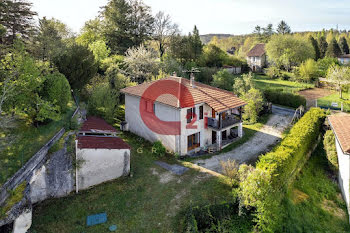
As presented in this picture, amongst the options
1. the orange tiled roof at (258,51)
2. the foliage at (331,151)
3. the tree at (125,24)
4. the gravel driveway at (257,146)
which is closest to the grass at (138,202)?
the gravel driveway at (257,146)

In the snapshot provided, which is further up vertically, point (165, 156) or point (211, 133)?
point (211, 133)

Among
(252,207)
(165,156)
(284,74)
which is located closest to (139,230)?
(252,207)

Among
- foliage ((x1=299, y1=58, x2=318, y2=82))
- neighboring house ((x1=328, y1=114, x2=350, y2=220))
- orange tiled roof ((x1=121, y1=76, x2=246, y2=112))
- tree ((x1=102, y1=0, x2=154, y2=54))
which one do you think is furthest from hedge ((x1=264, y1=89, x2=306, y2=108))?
tree ((x1=102, y1=0, x2=154, y2=54))

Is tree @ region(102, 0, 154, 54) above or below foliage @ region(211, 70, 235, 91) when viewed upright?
above

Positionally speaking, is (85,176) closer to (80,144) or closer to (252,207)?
(80,144)

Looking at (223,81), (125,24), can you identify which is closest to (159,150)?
(223,81)

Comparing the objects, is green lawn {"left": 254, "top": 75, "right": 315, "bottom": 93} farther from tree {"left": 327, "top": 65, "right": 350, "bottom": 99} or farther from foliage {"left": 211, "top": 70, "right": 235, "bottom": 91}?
foliage {"left": 211, "top": 70, "right": 235, "bottom": 91}

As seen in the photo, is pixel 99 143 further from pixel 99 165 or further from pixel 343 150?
pixel 343 150
